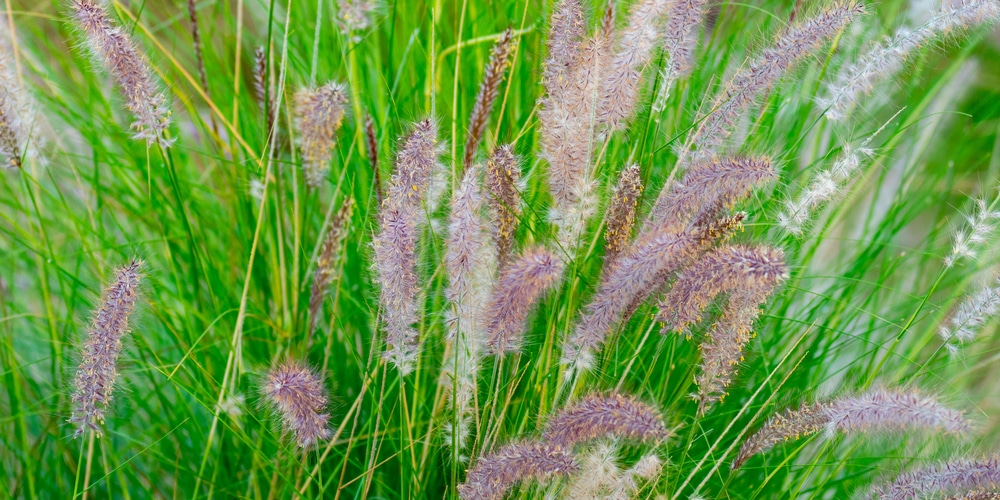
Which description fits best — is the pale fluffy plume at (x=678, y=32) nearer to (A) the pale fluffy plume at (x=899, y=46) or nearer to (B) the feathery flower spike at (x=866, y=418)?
(A) the pale fluffy plume at (x=899, y=46)

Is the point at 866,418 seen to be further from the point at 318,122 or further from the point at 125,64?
the point at 125,64

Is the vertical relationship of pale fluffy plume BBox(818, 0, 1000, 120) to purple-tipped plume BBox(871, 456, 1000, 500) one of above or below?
above

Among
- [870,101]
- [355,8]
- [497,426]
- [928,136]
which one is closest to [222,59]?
[355,8]

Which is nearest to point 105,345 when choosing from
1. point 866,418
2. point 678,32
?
point 678,32

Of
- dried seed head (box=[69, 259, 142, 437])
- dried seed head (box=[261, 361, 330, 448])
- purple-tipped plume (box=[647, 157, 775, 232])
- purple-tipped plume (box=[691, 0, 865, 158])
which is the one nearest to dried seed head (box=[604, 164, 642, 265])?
purple-tipped plume (box=[647, 157, 775, 232])

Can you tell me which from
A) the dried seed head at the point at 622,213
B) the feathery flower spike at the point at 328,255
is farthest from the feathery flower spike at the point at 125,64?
the dried seed head at the point at 622,213

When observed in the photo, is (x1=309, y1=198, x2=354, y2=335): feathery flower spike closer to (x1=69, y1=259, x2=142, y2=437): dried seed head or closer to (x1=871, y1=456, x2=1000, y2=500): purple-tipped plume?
(x1=69, y1=259, x2=142, y2=437): dried seed head

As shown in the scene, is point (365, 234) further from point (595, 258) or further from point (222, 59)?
point (222, 59)
